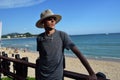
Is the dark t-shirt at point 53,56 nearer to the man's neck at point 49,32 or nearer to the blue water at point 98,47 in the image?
the man's neck at point 49,32

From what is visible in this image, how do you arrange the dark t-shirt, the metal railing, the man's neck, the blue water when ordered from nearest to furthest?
the metal railing < the dark t-shirt < the man's neck < the blue water

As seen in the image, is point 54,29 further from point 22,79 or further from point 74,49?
point 22,79

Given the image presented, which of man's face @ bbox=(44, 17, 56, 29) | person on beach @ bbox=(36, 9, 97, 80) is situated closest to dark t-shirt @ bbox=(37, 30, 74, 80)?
person on beach @ bbox=(36, 9, 97, 80)

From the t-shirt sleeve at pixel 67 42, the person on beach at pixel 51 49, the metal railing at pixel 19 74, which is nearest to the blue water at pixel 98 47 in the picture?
the metal railing at pixel 19 74

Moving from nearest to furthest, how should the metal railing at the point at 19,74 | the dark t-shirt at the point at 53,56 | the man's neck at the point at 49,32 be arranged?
the metal railing at the point at 19,74
the dark t-shirt at the point at 53,56
the man's neck at the point at 49,32

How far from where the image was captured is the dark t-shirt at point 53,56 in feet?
10.7

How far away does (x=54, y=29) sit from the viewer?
339 centimetres

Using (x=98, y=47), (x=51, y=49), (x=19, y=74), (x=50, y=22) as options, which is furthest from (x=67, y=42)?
(x=98, y=47)

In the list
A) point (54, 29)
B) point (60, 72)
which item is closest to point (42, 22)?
point (54, 29)

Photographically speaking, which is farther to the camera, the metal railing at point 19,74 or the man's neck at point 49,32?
the man's neck at point 49,32

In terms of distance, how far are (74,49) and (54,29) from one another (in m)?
0.50

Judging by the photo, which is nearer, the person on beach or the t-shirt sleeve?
the t-shirt sleeve

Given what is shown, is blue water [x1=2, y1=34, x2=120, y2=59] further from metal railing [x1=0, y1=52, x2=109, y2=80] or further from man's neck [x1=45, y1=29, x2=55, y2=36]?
man's neck [x1=45, y1=29, x2=55, y2=36]

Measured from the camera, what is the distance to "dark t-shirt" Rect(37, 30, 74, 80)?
3.27 m
